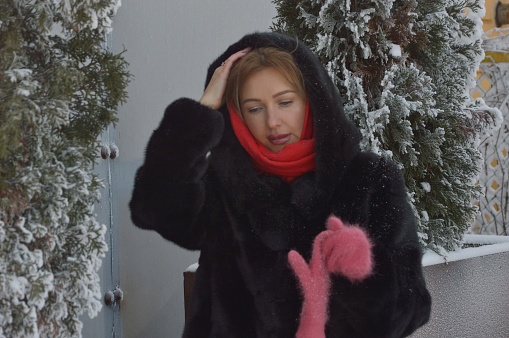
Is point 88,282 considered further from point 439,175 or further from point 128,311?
point 439,175

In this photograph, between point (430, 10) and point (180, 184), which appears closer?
point (180, 184)

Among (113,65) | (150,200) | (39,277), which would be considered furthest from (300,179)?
(39,277)

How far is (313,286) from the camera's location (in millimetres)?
2209

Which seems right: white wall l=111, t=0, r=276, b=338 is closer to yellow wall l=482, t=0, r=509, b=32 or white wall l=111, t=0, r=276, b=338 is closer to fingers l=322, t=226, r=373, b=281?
fingers l=322, t=226, r=373, b=281

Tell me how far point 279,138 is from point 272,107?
112 millimetres

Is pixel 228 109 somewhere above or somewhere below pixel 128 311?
above

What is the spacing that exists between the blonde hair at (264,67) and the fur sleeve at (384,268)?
0.36 metres

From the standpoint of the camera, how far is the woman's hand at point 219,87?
8.09ft

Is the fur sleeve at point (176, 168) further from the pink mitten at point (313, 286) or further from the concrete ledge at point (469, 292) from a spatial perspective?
the concrete ledge at point (469, 292)

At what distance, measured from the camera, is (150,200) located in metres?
2.35

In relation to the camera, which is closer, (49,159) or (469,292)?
(49,159)

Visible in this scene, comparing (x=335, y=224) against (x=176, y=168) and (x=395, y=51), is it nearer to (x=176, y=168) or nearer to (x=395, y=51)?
(x=176, y=168)

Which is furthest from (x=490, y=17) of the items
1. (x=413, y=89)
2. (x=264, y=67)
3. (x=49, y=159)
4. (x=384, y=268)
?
(x=49, y=159)

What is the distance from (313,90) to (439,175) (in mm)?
1565
